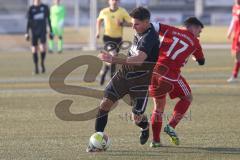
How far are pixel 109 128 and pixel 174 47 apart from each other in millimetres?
2188

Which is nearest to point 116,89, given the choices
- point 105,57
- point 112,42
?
point 105,57

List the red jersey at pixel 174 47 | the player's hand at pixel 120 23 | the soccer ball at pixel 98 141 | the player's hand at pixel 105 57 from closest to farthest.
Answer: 1. the player's hand at pixel 105 57
2. the soccer ball at pixel 98 141
3. the red jersey at pixel 174 47
4. the player's hand at pixel 120 23

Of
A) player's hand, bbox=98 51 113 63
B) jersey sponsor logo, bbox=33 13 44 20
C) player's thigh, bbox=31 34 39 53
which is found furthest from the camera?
jersey sponsor logo, bbox=33 13 44 20

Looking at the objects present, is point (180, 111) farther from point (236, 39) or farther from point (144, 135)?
point (236, 39)

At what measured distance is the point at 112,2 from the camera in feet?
59.6

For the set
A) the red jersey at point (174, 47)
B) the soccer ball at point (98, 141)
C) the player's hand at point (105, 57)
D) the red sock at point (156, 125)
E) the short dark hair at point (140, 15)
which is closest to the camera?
the player's hand at point (105, 57)

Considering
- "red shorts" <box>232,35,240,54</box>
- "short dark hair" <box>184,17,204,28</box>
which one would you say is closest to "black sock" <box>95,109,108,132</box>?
"short dark hair" <box>184,17,204,28</box>

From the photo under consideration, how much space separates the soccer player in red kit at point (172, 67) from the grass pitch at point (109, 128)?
1.20 feet

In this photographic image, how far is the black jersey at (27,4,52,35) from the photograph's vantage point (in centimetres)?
2125

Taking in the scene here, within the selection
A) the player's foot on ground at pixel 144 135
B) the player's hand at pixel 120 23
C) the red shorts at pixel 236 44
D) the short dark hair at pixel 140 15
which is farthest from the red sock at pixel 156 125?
the red shorts at pixel 236 44

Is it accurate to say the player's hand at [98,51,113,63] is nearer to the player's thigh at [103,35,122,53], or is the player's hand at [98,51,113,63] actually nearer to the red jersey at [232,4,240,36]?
the player's thigh at [103,35,122,53]

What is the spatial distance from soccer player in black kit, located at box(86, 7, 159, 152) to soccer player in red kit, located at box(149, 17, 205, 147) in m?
0.22

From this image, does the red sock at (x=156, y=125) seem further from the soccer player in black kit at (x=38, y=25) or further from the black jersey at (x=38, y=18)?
the black jersey at (x=38, y=18)

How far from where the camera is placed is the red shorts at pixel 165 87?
9516 millimetres
